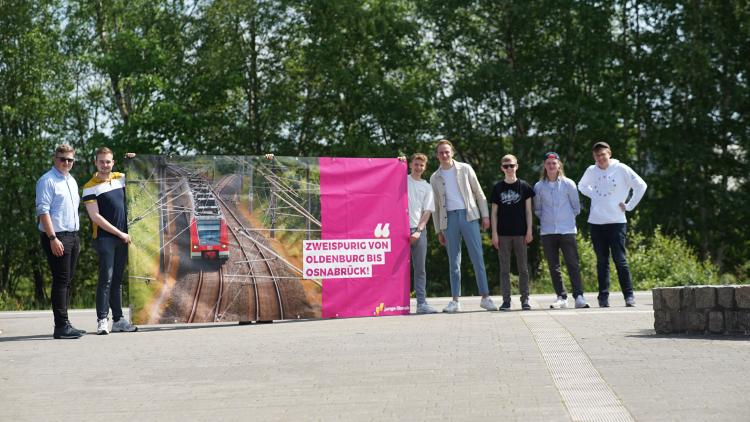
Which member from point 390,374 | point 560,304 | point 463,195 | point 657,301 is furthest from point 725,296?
point 463,195

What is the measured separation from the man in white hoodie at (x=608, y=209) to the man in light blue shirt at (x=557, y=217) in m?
0.25

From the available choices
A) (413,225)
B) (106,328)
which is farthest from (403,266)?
(106,328)

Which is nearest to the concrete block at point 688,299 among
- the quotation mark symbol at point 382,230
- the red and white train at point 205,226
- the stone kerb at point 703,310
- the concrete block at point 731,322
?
the stone kerb at point 703,310

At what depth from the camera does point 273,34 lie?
132 ft

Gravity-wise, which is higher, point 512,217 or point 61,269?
point 512,217

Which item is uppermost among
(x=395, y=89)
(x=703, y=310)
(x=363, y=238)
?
(x=395, y=89)

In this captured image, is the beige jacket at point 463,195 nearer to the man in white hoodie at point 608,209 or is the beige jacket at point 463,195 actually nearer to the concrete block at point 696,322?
the man in white hoodie at point 608,209

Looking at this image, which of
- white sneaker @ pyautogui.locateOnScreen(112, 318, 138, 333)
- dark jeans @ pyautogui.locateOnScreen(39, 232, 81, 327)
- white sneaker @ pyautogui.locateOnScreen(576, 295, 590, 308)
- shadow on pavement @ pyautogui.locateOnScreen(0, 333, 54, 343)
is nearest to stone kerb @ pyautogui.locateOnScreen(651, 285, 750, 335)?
white sneaker @ pyautogui.locateOnScreen(576, 295, 590, 308)

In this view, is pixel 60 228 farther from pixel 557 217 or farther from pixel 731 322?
pixel 731 322

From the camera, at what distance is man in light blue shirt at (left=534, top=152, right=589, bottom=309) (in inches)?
553

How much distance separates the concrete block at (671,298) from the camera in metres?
10.0

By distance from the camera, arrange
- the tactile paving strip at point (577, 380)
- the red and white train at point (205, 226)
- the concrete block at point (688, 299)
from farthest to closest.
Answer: the red and white train at point (205, 226) → the concrete block at point (688, 299) → the tactile paving strip at point (577, 380)

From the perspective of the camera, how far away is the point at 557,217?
14078mm

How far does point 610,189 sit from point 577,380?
23.2 feet
